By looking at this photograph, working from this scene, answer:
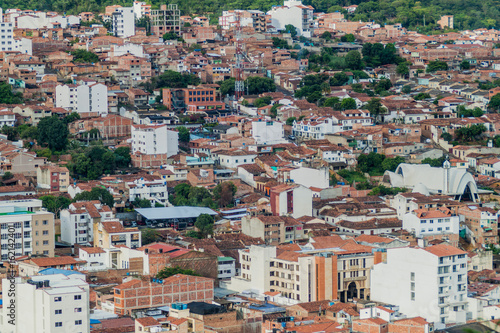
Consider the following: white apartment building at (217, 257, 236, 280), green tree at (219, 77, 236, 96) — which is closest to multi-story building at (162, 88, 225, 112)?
green tree at (219, 77, 236, 96)

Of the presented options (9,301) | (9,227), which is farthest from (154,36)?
(9,301)

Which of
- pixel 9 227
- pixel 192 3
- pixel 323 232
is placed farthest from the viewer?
pixel 192 3

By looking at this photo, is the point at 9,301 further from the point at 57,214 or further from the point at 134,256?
the point at 57,214

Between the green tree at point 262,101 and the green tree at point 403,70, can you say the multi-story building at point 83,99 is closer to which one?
the green tree at point 262,101

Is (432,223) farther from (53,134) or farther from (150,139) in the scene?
(53,134)

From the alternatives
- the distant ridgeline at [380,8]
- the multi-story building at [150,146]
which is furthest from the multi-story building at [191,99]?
the distant ridgeline at [380,8]

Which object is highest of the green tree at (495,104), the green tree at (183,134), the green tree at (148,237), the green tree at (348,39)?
the green tree at (348,39)

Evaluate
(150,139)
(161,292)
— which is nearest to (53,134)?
(150,139)
